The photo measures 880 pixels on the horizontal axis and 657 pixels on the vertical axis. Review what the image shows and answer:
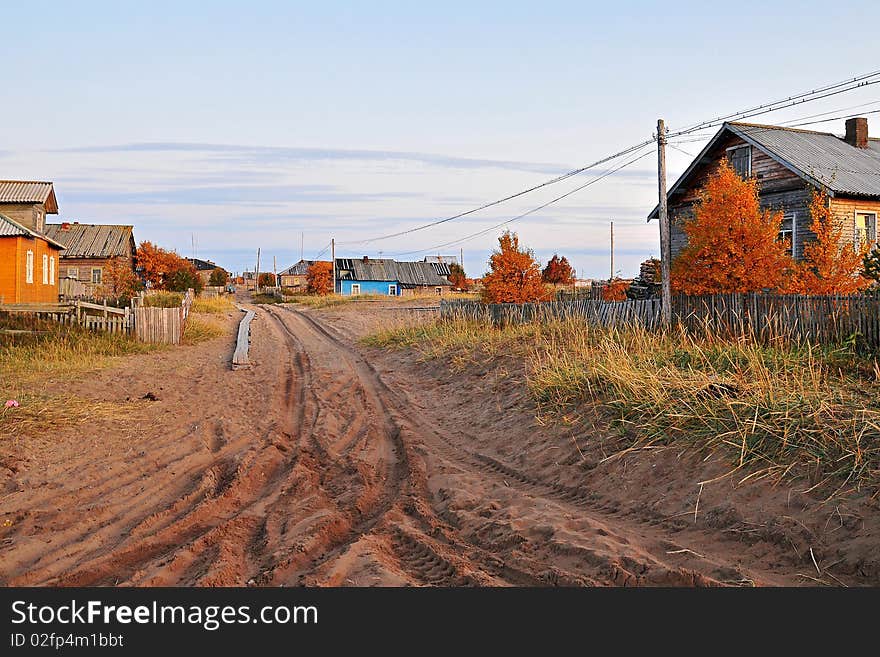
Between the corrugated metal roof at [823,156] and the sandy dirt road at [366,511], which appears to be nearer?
the sandy dirt road at [366,511]

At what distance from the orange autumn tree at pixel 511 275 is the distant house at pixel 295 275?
94146mm

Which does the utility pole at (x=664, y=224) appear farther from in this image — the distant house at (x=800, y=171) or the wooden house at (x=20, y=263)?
the wooden house at (x=20, y=263)

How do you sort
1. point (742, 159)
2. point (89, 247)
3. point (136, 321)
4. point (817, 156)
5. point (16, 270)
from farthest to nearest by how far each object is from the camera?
point (89, 247) → point (16, 270) → point (742, 159) → point (817, 156) → point (136, 321)

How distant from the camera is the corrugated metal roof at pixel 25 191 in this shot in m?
31.6

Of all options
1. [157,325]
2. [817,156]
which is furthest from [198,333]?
[817,156]

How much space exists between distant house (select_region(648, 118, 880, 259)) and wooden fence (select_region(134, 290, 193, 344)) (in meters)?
15.0

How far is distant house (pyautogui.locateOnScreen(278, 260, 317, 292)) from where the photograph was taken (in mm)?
122656

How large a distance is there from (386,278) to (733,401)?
8575 cm

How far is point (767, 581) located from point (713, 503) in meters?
1.38

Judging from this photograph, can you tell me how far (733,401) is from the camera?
7.00m

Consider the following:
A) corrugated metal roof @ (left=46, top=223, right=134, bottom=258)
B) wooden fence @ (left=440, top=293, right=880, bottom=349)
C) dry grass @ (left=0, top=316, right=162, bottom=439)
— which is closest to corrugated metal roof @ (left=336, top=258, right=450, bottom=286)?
corrugated metal roof @ (left=46, top=223, right=134, bottom=258)

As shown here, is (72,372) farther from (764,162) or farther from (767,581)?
(764,162)

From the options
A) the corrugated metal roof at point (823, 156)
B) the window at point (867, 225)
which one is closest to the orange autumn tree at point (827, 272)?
the corrugated metal roof at point (823, 156)

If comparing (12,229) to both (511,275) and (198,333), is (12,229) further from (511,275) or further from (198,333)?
(511,275)
